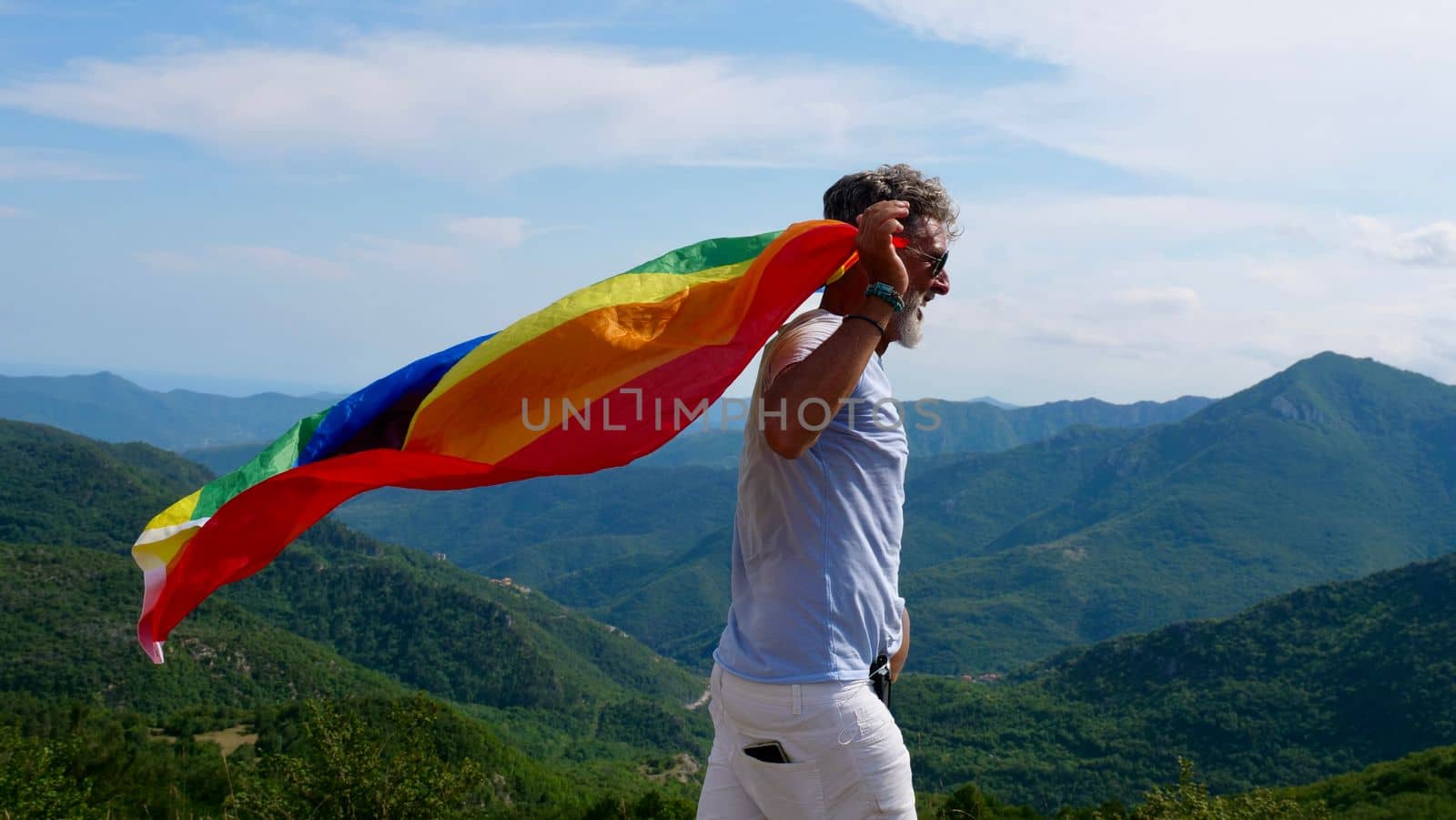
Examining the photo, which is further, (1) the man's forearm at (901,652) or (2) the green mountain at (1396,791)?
(2) the green mountain at (1396,791)

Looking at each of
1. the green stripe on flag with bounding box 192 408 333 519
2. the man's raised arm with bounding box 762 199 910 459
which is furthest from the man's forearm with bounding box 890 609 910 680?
the green stripe on flag with bounding box 192 408 333 519

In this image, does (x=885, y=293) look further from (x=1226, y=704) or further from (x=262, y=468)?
(x=1226, y=704)

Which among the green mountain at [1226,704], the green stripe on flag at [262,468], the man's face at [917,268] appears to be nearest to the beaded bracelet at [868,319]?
the man's face at [917,268]

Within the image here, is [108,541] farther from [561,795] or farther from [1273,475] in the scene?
[1273,475]

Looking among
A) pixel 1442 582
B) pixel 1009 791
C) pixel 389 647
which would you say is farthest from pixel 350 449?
pixel 389 647

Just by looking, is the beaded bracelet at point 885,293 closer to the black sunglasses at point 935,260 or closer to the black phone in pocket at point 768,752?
the black sunglasses at point 935,260

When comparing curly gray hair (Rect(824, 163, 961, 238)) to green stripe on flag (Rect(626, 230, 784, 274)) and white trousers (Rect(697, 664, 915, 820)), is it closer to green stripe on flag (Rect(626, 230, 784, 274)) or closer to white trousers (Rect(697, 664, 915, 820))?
green stripe on flag (Rect(626, 230, 784, 274))

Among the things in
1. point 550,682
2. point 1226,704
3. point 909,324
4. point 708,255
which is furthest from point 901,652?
point 550,682
